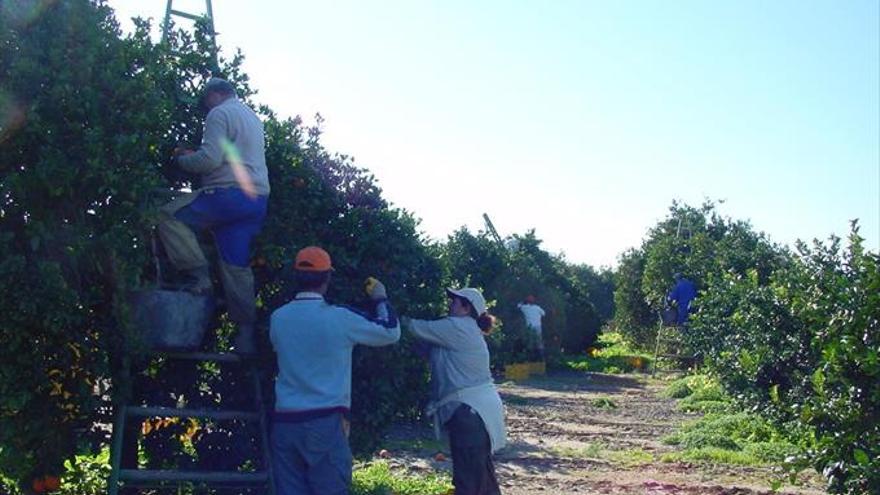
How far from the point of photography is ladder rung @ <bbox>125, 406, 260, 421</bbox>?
6.34m

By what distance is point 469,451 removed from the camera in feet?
23.3

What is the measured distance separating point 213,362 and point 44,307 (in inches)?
71.0

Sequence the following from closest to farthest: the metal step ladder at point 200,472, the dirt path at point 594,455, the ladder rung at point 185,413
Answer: the metal step ladder at point 200,472
the ladder rung at point 185,413
the dirt path at point 594,455

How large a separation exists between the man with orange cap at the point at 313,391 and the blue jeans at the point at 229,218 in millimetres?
712

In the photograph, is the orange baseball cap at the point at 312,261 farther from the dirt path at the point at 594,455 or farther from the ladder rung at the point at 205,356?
the dirt path at the point at 594,455

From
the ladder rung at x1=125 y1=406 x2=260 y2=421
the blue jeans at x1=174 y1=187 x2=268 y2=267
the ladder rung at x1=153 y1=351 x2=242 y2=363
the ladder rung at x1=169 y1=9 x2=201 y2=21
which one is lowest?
the ladder rung at x1=125 y1=406 x2=260 y2=421

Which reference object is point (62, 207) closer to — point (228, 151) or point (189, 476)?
point (228, 151)

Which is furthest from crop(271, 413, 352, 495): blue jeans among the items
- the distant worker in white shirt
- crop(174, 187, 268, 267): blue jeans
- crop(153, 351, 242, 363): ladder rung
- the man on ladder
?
the distant worker in white shirt

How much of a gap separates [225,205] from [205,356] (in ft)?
3.14

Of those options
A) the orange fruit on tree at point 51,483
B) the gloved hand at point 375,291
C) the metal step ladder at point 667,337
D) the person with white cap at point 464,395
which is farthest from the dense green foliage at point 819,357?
the metal step ladder at point 667,337

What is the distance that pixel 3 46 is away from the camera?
561 centimetres

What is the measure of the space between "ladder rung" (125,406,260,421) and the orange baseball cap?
1.13 metres

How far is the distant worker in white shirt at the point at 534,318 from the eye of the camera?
24406 mm

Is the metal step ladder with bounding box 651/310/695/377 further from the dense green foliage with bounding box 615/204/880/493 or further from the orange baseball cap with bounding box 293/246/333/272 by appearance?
the orange baseball cap with bounding box 293/246/333/272
